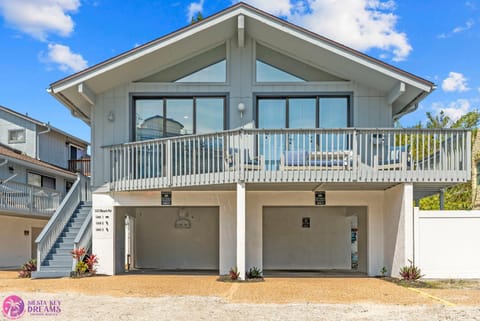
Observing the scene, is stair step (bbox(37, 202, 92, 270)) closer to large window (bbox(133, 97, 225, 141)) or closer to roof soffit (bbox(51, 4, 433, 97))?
large window (bbox(133, 97, 225, 141))

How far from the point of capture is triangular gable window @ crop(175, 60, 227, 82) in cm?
1395

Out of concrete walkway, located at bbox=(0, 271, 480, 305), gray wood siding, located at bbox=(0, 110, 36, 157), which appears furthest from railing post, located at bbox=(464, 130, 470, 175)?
gray wood siding, located at bbox=(0, 110, 36, 157)

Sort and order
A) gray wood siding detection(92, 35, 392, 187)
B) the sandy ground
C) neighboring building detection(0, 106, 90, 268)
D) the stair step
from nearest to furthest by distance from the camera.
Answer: the sandy ground < the stair step < gray wood siding detection(92, 35, 392, 187) < neighboring building detection(0, 106, 90, 268)

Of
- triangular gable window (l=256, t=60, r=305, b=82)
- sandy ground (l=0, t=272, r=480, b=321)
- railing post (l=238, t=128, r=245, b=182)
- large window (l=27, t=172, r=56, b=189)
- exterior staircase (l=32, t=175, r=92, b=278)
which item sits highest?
triangular gable window (l=256, t=60, r=305, b=82)

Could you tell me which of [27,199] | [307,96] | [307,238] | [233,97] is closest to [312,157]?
[307,96]

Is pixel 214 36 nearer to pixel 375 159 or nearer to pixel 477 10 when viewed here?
pixel 375 159

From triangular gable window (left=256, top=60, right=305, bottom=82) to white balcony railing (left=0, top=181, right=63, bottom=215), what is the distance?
36.9ft

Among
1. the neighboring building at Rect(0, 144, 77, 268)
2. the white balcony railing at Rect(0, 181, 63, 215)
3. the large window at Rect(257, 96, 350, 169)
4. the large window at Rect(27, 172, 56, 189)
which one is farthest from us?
the large window at Rect(27, 172, 56, 189)

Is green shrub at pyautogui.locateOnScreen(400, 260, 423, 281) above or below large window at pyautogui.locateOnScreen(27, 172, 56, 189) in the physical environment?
below

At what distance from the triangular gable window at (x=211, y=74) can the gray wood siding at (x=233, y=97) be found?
164 millimetres

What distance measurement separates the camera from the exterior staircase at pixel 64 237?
12.8m

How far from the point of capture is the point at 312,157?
38.7 ft

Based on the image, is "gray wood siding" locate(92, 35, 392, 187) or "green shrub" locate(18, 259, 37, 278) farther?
"gray wood siding" locate(92, 35, 392, 187)

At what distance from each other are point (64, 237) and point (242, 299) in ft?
22.9
